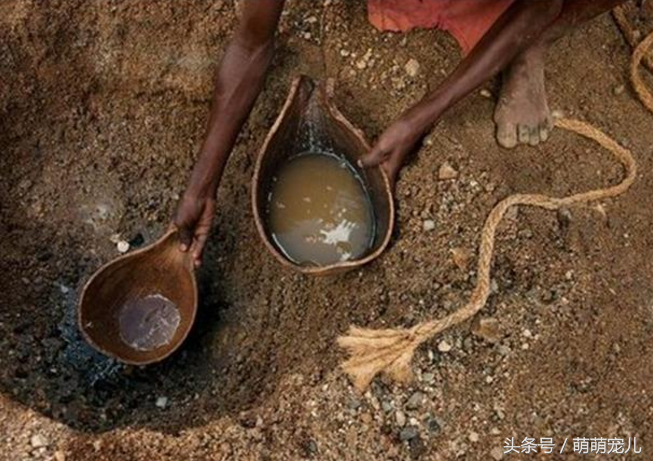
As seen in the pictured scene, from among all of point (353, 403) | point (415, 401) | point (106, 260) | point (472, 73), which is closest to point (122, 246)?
point (106, 260)

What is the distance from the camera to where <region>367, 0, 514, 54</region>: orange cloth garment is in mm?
2539

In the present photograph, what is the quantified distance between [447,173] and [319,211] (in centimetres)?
35

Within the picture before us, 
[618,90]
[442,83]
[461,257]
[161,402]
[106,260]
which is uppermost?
[442,83]

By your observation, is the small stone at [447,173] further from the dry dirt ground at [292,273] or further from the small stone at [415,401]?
the small stone at [415,401]

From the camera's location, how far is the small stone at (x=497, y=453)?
7.31 ft

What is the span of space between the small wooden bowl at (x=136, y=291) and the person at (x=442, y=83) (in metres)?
0.07

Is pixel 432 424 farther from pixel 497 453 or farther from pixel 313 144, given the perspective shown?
pixel 313 144

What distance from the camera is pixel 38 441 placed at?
85.8 inches

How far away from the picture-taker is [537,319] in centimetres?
234

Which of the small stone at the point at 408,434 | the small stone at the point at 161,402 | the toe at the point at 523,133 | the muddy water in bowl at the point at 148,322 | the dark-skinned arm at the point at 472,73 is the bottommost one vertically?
the small stone at the point at 161,402

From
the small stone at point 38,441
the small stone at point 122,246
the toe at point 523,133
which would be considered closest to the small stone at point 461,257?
the toe at point 523,133

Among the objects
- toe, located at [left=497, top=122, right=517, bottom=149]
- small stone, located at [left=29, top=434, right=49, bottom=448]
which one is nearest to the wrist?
small stone, located at [left=29, top=434, right=49, bottom=448]

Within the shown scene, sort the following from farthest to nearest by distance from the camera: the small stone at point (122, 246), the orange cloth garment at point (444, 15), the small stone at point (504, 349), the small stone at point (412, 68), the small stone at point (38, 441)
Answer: the small stone at point (122, 246)
the small stone at point (412, 68)
the orange cloth garment at point (444, 15)
the small stone at point (504, 349)
the small stone at point (38, 441)

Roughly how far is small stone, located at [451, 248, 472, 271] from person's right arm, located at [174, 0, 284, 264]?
604 mm
